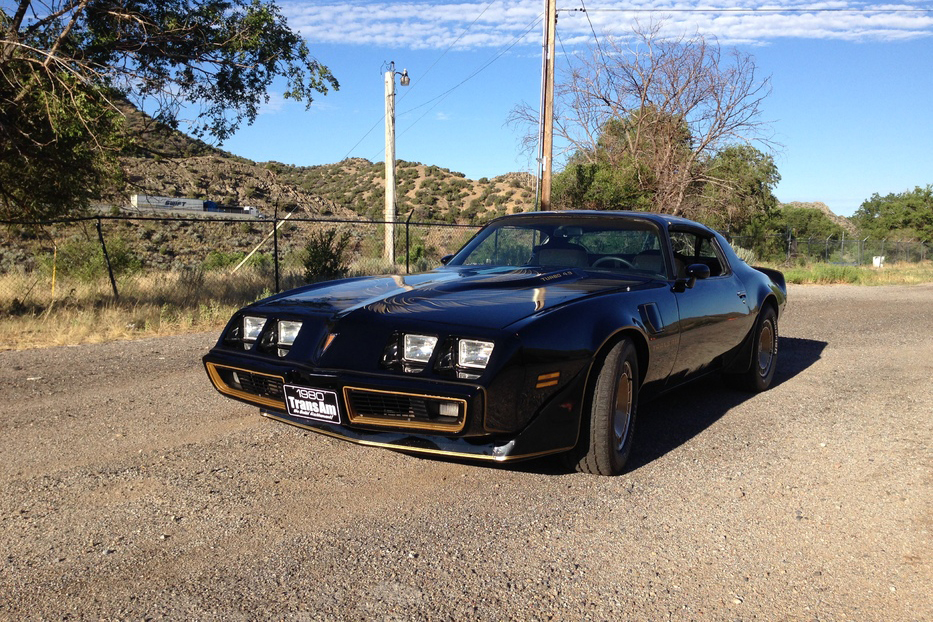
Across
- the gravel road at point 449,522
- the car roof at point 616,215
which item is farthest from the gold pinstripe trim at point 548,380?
the car roof at point 616,215

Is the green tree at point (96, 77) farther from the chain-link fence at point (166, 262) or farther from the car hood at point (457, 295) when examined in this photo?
the car hood at point (457, 295)

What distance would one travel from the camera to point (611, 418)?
3.65 m

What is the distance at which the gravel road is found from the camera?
2.59 metres

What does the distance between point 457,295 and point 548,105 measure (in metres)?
14.5

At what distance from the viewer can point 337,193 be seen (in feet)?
174

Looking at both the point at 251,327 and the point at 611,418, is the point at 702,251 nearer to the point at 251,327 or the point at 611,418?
the point at 611,418

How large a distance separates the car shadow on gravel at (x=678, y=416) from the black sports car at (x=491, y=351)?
326mm

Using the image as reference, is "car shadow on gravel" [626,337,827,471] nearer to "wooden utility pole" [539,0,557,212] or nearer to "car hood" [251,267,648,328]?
"car hood" [251,267,648,328]

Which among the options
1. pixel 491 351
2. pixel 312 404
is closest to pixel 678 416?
pixel 491 351

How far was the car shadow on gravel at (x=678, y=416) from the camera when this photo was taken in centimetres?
407

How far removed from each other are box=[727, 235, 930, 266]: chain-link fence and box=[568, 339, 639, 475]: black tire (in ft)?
83.9

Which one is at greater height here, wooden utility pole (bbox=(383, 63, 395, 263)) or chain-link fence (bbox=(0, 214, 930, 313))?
wooden utility pole (bbox=(383, 63, 395, 263))

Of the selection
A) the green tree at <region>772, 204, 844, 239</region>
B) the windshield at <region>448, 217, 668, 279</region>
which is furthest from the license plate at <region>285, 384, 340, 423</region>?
the green tree at <region>772, 204, 844, 239</region>

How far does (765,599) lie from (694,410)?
285cm
